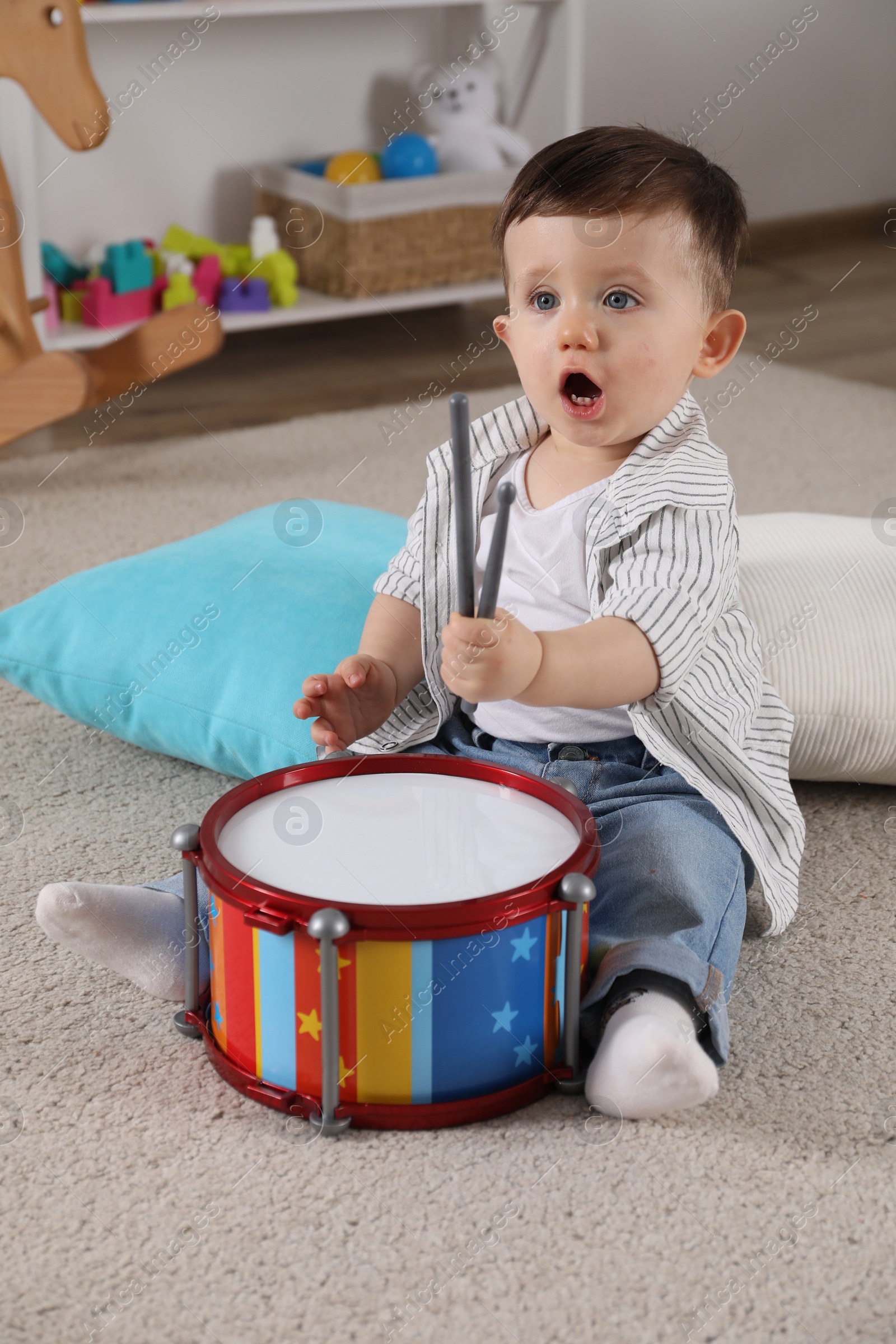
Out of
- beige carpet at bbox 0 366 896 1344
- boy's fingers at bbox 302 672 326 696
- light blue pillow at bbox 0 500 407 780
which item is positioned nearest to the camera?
beige carpet at bbox 0 366 896 1344

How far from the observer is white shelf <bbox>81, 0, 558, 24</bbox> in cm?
215

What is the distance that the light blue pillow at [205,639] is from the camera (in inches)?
43.3

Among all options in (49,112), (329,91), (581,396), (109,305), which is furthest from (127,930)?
(329,91)

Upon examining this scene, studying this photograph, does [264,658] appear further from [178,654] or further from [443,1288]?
[443,1288]

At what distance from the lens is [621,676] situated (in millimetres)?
841

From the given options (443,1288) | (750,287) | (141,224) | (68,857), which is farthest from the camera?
(750,287)

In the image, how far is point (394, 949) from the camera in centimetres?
72

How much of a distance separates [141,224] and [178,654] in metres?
1.61

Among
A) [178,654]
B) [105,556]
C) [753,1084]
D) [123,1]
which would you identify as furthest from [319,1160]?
[123,1]

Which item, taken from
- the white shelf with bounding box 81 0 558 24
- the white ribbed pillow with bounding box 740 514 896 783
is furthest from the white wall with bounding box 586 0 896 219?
the white ribbed pillow with bounding box 740 514 896 783

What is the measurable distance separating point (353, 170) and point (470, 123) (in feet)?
0.76

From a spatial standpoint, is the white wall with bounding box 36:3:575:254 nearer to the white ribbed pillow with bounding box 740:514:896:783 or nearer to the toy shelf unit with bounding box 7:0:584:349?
the toy shelf unit with bounding box 7:0:584:349

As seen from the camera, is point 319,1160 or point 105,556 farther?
point 105,556

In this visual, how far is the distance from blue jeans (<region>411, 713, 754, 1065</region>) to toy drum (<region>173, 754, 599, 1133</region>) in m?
0.06
